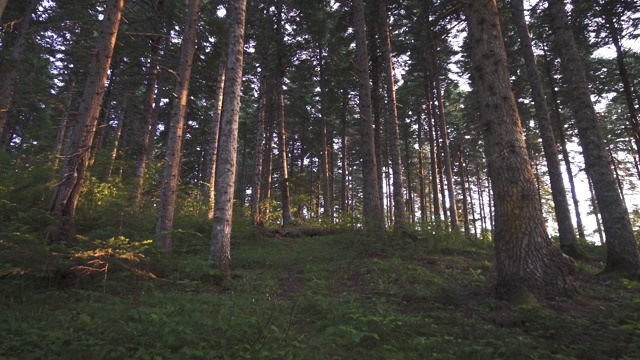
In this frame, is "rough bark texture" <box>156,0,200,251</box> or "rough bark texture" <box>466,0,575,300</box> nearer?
"rough bark texture" <box>466,0,575,300</box>

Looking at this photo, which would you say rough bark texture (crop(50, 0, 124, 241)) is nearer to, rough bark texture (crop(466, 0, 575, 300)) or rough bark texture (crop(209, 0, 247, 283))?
rough bark texture (crop(209, 0, 247, 283))

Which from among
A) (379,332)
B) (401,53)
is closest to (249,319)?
(379,332)

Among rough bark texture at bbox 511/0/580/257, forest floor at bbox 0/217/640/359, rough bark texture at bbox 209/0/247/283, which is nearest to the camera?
forest floor at bbox 0/217/640/359

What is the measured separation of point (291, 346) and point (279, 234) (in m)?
11.8

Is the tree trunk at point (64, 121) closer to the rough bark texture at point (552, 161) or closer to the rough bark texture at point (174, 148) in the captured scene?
the rough bark texture at point (174, 148)

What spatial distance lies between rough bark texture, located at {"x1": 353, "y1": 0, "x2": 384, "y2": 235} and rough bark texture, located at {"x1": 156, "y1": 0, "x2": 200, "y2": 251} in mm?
6646

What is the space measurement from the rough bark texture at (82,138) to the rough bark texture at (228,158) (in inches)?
109

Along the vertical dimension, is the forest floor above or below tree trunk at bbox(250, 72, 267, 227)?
below

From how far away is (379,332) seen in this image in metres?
4.42

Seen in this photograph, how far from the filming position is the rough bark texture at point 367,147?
41.5 feet

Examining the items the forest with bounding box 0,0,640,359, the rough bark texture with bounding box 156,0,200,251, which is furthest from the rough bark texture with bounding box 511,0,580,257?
the rough bark texture with bounding box 156,0,200,251

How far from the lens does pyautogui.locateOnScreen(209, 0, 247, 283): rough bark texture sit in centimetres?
798

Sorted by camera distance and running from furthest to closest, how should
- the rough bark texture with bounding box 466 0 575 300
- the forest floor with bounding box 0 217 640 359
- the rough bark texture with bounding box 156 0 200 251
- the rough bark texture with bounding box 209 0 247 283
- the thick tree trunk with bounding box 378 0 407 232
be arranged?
the thick tree trunk with bounding box 378 0 407 232 → the rough bark texture with bounding box 156 0 200 251 → the rough bark texture with bounding box 209 0 247 283 → the rough bark texture with bounding box 466 0 575 300 → the forest floor with bounding box 0 217 640 359

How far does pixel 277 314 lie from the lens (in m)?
5.17
